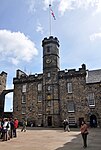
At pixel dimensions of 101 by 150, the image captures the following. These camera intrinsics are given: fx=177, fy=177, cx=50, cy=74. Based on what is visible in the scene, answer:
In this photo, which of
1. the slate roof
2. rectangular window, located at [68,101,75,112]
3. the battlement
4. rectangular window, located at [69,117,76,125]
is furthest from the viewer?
the battlement

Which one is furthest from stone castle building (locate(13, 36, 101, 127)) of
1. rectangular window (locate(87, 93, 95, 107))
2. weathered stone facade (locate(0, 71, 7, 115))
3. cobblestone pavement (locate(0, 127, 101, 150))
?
cobblestone pavement (locate(0, 127, 101, 150))

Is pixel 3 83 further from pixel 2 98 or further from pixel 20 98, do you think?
pixel 20 98

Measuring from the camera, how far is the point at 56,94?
36.0 meters

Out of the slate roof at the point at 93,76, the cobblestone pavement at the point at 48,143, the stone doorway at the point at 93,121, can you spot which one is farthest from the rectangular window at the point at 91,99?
the cobblestone pavement at the point at 48,143

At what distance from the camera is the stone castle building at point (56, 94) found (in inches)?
1329

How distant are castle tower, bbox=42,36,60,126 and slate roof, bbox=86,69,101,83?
6.49m

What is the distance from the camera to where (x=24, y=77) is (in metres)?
41.1

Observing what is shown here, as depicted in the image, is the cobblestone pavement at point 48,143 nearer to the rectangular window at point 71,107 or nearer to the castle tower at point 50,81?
the rectangular window at point 71,107

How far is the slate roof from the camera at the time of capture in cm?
3491

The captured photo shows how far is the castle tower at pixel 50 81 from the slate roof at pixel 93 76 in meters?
6.49

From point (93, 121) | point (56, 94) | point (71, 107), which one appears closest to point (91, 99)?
point (93, 121)

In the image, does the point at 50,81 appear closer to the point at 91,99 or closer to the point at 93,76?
the point at 93,76

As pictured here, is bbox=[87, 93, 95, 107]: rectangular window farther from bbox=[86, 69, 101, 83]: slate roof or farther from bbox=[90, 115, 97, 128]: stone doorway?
bbox=[86, 69, 101, 83]: slate roof

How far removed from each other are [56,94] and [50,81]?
3064 millimetres
